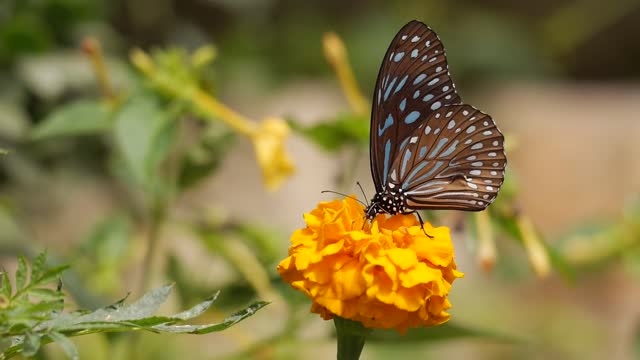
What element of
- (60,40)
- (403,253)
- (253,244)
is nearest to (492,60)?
(60,40)

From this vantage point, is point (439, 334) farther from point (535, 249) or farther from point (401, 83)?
point (401, 83)

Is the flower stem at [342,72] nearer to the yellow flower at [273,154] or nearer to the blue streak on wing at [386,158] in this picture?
the yellow flower at [273,154]

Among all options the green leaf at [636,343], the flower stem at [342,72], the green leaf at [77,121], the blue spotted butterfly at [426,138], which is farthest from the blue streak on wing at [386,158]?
the green leaf at [636,343]

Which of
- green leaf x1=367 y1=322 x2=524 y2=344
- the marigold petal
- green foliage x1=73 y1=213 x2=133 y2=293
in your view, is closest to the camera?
the marigold petal

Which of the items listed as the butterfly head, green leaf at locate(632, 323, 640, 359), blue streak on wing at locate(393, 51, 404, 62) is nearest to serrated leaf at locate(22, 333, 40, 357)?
the butterfly head

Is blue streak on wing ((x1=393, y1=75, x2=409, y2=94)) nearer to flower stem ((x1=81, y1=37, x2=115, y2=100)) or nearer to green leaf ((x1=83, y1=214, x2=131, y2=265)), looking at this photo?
flower stem ((x1=81, y1=37, x2=115, y2=100))

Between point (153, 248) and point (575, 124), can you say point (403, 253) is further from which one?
point (575, 124)
